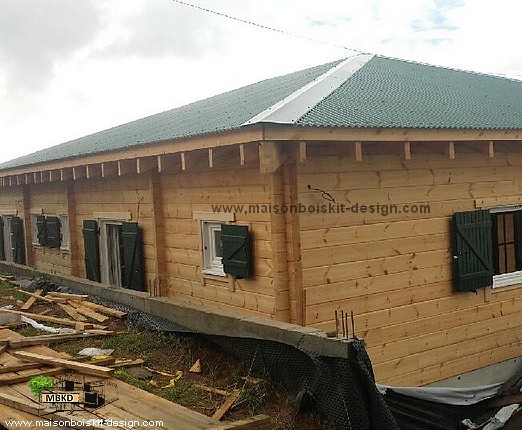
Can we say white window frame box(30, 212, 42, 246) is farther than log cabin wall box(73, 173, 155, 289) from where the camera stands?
Yes

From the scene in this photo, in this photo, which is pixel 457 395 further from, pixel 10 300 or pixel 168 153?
pixel 10 300

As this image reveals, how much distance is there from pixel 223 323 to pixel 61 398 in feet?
6.01

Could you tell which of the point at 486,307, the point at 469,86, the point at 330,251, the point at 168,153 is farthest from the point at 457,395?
the point at 469,86

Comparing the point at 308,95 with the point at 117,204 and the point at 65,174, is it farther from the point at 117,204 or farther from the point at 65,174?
the point at 65,174

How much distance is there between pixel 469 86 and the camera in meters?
10.3

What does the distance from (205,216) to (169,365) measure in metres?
2.60

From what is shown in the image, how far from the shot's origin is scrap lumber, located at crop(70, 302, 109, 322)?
7477 mm

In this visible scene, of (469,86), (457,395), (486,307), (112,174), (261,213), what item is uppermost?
(469,86)

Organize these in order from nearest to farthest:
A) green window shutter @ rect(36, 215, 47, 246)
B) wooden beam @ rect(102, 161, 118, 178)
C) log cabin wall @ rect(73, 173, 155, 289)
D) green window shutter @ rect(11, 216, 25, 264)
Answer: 1. log cabin wall @ rect(73, 173, 155, 289)
2. wooden beam @ rect(102, 161, 118, 178)
3. green window shutter @ rect(36, 215, 47, 246)
4. green window shutter @ rect(11, 216, 25, 264)

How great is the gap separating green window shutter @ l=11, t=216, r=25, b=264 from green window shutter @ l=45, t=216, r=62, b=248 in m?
2.08

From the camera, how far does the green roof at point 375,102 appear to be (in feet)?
20.8

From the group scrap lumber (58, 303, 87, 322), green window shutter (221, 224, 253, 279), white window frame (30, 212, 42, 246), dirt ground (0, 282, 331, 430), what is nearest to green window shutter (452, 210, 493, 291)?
green window shutter (221, 224, 253, 279)

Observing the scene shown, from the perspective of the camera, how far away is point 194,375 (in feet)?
17.9

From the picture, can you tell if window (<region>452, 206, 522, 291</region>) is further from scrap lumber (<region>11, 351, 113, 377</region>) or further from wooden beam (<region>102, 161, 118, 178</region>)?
wooden beam (<region>102, 161, 118, 178</region>)
